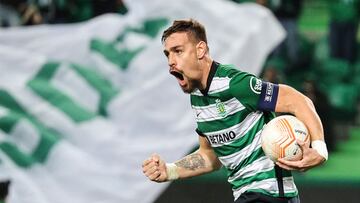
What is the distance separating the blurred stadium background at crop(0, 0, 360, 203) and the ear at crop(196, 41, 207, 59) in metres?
2.88

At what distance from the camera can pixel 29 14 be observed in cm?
679

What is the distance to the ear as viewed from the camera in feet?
12.5

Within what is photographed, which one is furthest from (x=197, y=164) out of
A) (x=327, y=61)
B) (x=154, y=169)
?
(x=327, y=61)

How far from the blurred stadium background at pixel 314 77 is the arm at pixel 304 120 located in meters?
3.00

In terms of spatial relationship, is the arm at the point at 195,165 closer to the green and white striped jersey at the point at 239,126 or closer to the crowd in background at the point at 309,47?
the green and white striped jersey at the point at 239,126

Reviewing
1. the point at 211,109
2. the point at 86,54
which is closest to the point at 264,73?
the point at 86,54

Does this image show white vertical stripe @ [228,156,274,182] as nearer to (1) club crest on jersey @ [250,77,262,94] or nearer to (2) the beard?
(1) club crest on jersey @ [250,77,262,94]

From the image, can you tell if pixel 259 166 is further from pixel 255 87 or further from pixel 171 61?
pixel 171 61

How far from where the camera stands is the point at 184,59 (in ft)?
12.3

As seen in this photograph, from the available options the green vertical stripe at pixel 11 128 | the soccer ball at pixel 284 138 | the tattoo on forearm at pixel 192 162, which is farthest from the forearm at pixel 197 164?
the green vertical stripe at pixel 11 128

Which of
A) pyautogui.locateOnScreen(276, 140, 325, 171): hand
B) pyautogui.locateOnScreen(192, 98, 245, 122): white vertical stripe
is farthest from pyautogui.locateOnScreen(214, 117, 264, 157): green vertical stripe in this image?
pyautogui.locateOnScreen(276, 140, 325, 171): hand

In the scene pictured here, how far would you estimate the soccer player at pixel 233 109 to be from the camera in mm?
3695

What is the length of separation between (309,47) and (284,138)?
3379mm

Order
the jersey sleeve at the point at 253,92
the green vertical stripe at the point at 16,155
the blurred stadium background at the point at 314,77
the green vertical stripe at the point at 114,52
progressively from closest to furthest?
the jersey sleeve at the point at 253,92 → the green vertical stripe at the point at 16,155 → the blurred stadium background at the point at 314,77 → the green vertical stripe at the point at 114,52
